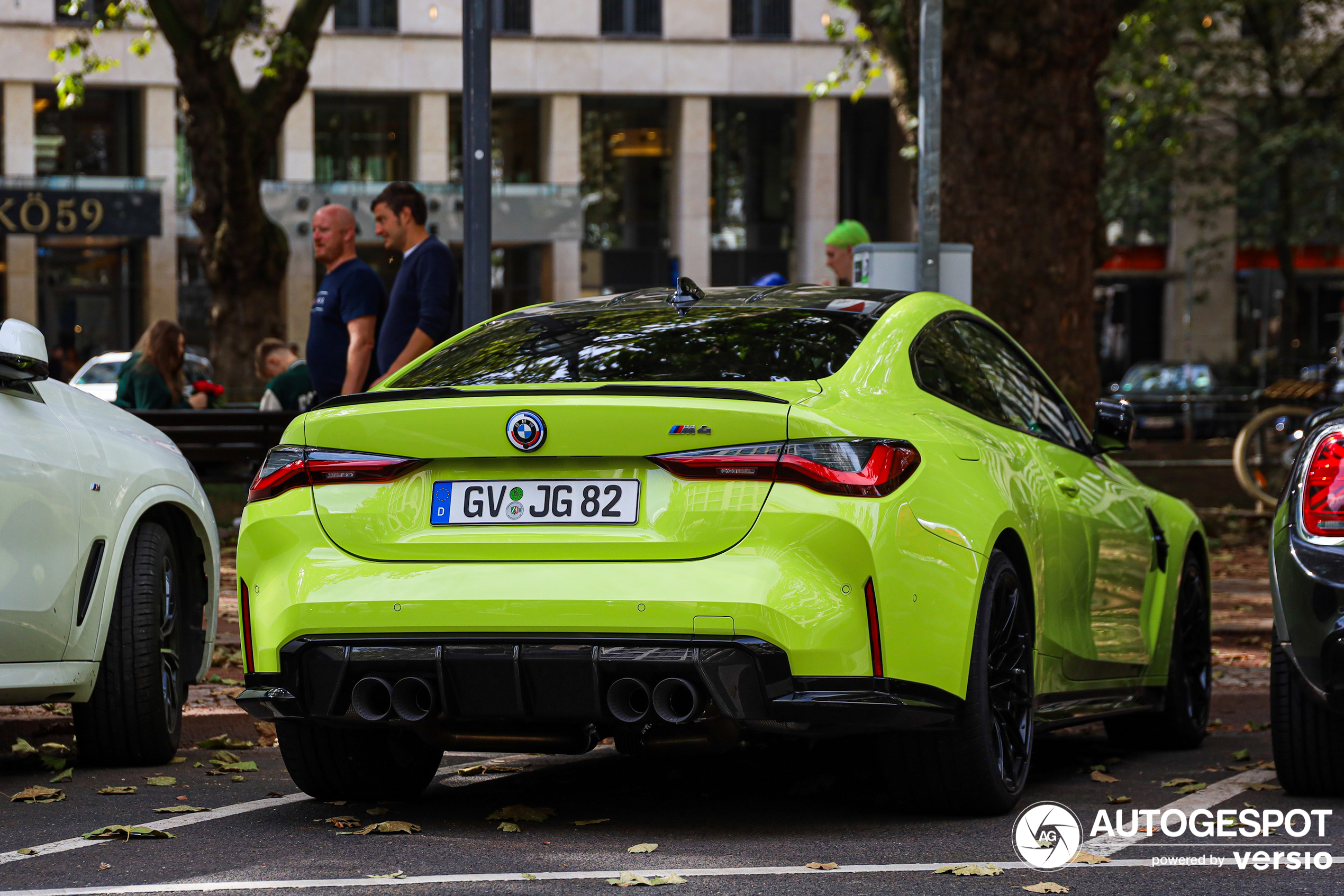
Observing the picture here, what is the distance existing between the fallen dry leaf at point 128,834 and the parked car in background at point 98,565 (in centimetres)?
81

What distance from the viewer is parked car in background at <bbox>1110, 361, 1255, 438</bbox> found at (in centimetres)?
3011

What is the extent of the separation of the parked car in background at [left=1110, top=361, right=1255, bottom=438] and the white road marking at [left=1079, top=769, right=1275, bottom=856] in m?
21.2

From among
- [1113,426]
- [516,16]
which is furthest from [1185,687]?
[516,16]

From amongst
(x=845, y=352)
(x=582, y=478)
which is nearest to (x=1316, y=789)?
(x=845, y=352)

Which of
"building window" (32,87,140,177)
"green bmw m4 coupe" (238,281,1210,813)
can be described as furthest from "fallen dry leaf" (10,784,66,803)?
"building window" (32,87,140,177)

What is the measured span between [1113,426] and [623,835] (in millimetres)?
2617

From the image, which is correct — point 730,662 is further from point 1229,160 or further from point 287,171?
point 287,171

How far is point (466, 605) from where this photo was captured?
4441 mm

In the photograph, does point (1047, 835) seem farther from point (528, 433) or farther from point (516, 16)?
point (516, 16)

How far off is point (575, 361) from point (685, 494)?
28.9 inches

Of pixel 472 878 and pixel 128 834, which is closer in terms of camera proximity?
pixel 472 878

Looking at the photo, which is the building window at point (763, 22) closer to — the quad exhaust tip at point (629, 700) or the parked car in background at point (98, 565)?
the parked car in background at point (98, 565)

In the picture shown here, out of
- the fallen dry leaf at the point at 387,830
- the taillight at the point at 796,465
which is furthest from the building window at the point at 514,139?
the taillight at the point at 796,465

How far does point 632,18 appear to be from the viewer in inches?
Result: 1747
